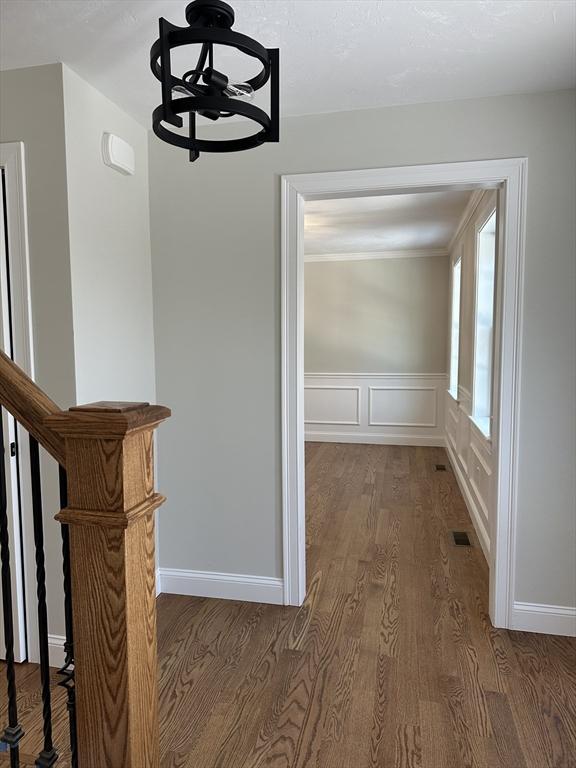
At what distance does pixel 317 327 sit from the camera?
6.71 meters

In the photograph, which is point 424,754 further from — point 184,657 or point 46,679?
point 46,679

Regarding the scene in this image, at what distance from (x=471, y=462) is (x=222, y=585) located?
89.6 inches

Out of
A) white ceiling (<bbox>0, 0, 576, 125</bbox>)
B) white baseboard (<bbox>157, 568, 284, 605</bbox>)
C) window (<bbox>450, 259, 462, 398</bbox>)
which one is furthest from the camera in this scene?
window (<bbox>450, 259, 462, 398</bbox>)

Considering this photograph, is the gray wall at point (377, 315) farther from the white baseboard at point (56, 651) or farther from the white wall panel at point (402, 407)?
the white baseboard at point (56, 651)

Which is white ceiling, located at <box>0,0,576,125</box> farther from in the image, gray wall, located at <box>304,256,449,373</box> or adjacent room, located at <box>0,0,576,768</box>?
gray wall, located at <box>304,256,449,373</box>

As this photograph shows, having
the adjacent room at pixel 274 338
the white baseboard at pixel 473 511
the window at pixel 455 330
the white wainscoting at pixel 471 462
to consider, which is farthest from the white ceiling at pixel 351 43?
the window at pixel 455 330

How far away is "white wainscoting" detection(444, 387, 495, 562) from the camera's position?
127 inches

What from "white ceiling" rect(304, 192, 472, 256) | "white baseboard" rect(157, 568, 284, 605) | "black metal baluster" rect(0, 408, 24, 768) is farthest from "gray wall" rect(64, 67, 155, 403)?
"white ceiling" rect(304, 192, 472, 256)

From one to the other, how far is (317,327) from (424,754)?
5.38 meters

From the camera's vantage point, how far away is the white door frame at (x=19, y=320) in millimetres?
2096

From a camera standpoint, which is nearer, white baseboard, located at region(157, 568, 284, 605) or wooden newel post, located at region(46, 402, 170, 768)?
wooden newel post, located at region(46, 402, 170, 768)

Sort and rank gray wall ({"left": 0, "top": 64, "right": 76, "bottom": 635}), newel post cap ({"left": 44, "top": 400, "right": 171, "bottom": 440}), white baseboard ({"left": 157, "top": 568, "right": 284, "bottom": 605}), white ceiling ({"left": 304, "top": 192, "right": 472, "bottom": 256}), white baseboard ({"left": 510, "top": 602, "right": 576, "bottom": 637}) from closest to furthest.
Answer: newel post cap ({"left": 44, "top": 400, "right": 171, "bottom": 440}), gray wall ({"left": 0, "top": 64, "right": 76, "bottom": 635}), white baseboard ({"left": 510, "top": 602, "right": 576, "bottom": 637}), white baseboard ({"left": 157, "top": 568, "right": 284, "bottom": 605}), white ceiling ({"left": 304, "top": 192, "right": 472, "bottom": 256})

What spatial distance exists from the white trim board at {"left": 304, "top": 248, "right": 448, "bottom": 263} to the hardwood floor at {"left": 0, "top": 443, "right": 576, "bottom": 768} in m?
3.99

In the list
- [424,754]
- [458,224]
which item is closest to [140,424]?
[424,754]
